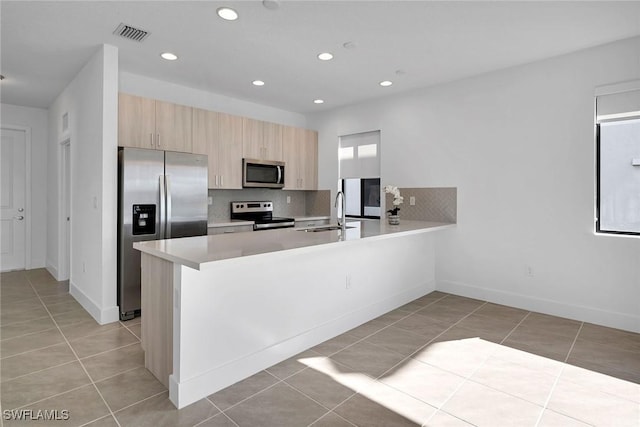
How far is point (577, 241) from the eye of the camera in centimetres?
350

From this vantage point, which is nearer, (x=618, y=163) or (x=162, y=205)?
(x=618, y=163)

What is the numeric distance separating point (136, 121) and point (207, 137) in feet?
2.93

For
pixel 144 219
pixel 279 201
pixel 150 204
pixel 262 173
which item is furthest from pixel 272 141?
pixel 144 219

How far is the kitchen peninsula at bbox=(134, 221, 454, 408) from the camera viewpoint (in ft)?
6.64

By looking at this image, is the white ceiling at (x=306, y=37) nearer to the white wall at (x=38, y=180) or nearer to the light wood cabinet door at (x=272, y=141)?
the light wood cabinet door at (x=272, y=141)

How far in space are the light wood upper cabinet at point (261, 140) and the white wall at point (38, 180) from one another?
367 cm

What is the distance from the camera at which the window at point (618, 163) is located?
10.6 feet

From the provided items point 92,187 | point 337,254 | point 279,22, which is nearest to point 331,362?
point 337,254

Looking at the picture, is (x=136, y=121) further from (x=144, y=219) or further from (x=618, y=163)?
(x=618, y=163)

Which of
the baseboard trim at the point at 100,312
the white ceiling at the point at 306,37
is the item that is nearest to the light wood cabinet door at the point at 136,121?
the white ceiling at the point at 306,37

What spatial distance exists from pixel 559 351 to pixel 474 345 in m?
0.65

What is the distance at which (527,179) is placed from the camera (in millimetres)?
3785

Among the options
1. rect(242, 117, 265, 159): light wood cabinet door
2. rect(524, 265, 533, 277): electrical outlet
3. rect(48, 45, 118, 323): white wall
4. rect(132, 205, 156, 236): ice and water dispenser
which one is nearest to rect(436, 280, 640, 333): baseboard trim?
rect(524, 265, 533, 277): electrical outlet

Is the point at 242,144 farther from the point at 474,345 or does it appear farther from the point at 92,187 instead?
the point at 474,345
